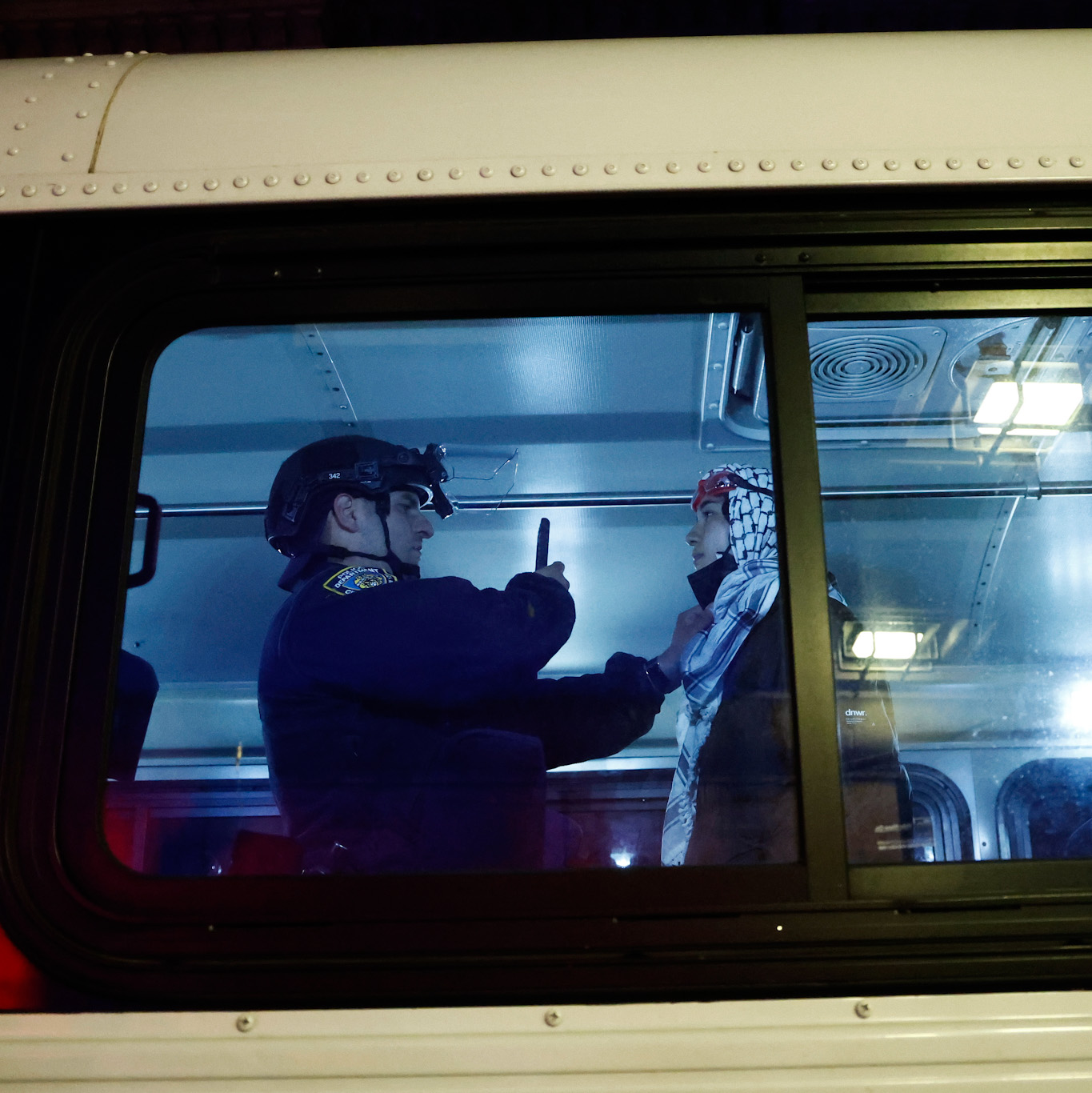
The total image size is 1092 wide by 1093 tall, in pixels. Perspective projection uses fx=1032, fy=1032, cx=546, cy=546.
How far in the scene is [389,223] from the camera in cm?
139

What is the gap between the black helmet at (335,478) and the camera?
1.86 meters

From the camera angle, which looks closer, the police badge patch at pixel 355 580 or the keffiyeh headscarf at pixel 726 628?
the keffiyeh headscarf at pixel 726 628

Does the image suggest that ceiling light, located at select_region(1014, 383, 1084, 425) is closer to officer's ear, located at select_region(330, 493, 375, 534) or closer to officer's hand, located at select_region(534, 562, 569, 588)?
officer's hand, located at select_region(534, 562, 569, 588)

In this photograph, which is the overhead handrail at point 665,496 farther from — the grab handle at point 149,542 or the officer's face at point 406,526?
the officer's face at point 406,526

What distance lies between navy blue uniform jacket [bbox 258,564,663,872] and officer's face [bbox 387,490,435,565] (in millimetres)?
207

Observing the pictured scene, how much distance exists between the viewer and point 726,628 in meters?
1.54

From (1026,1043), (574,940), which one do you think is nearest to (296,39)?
(574,940)

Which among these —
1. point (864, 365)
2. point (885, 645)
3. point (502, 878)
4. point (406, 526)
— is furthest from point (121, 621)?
point (864, 365)

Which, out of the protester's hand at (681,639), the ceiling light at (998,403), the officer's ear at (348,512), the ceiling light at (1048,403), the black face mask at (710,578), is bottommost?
the protester's hand at (681,639)

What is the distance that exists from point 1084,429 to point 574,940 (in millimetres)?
1343

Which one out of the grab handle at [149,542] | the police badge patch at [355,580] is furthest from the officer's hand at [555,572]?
the grab handle at [149,542]

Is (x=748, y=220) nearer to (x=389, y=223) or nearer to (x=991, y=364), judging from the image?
(x=389, y=223)

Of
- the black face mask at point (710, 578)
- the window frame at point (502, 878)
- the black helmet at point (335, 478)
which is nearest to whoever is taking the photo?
the window frame at point (502, 878)

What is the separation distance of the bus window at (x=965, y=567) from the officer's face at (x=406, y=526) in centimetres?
80
